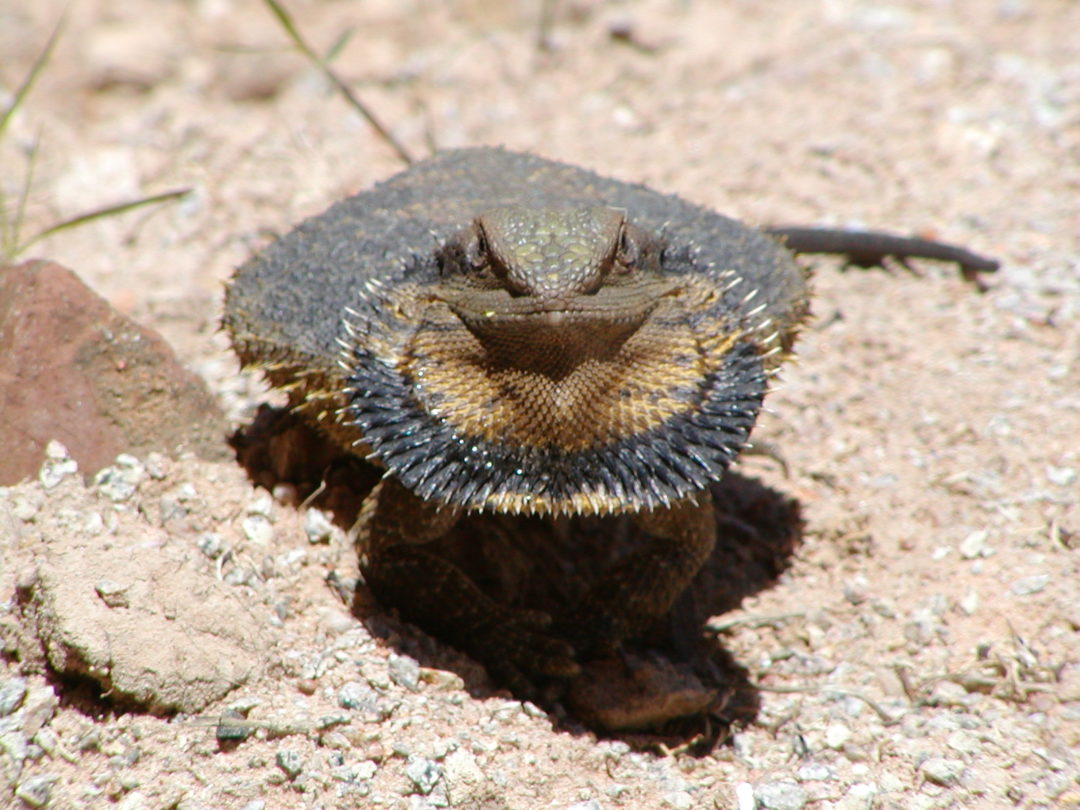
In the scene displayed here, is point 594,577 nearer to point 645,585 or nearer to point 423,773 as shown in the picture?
point 645,585

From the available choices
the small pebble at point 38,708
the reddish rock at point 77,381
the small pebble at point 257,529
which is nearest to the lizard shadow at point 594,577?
the small pebble at point 257,529

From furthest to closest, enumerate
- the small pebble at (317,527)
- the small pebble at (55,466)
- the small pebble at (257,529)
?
1. the small pebble at (317,527)
2. the small pebble at (257,529)
3. the small pebble at (55,466)

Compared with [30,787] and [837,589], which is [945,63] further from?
[30,787]

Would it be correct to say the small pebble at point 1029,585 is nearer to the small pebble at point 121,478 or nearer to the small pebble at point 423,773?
the small pebble at point 423,773

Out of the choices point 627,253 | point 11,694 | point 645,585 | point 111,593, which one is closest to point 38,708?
point 11,694

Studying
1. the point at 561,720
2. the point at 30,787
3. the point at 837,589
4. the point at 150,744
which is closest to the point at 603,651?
the point at 561,720
